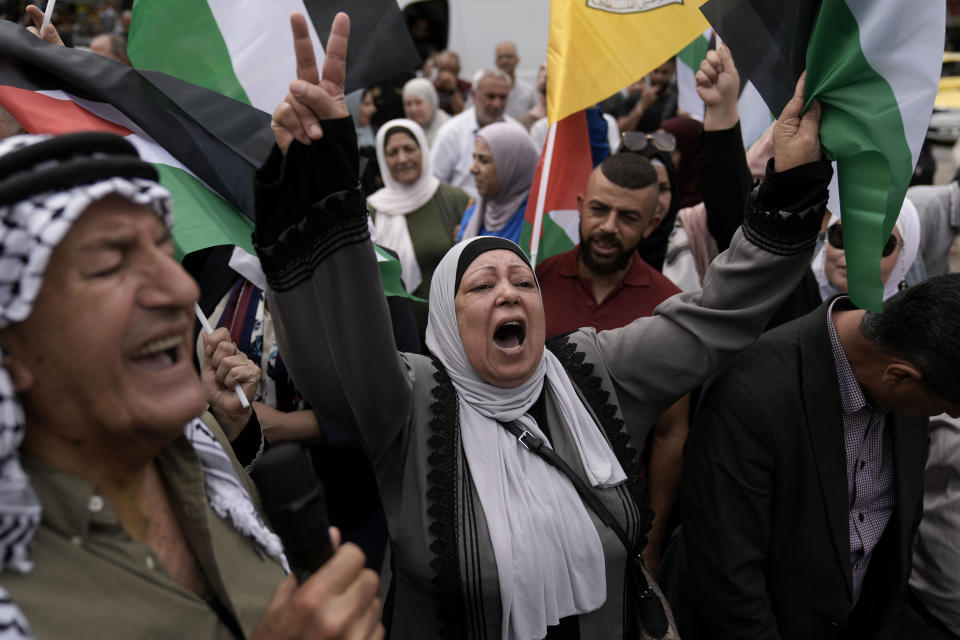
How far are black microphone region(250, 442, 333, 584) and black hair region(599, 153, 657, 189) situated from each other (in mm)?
2307

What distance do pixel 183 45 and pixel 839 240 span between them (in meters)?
2.48

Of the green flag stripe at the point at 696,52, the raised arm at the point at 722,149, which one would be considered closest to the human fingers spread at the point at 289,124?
the raised arm at the point at 722,149

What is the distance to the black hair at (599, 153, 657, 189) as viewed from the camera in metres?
3.01

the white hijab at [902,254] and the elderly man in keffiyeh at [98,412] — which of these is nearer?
the elderly man in keffiyeh at [98,412]

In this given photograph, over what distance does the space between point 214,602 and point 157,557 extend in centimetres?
12

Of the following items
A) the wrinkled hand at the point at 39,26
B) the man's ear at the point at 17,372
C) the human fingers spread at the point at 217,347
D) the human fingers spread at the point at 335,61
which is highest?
the wrinkled hand at the point at 39,26

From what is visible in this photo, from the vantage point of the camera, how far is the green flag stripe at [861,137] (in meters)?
1.75

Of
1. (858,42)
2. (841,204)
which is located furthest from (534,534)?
(858,42)

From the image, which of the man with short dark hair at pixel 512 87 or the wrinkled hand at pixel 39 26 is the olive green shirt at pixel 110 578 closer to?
the wrinkled hand at pixel 39 26

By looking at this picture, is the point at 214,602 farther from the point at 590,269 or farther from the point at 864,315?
the point at 590,269

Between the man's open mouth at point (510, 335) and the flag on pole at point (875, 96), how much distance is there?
83cm

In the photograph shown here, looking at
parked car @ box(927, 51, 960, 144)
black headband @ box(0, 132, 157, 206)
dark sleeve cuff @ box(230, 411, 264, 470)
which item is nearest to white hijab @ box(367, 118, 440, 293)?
dark sleeve cuff @ box(230, 411, 264, 470)

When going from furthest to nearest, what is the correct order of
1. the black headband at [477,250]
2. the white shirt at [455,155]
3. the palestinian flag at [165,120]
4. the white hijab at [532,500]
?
the white shirt at [455,155] < the black headband at [477,250] < the palestinian flag at [165,120] < the white hijab at [532,500]

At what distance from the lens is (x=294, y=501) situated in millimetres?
947
